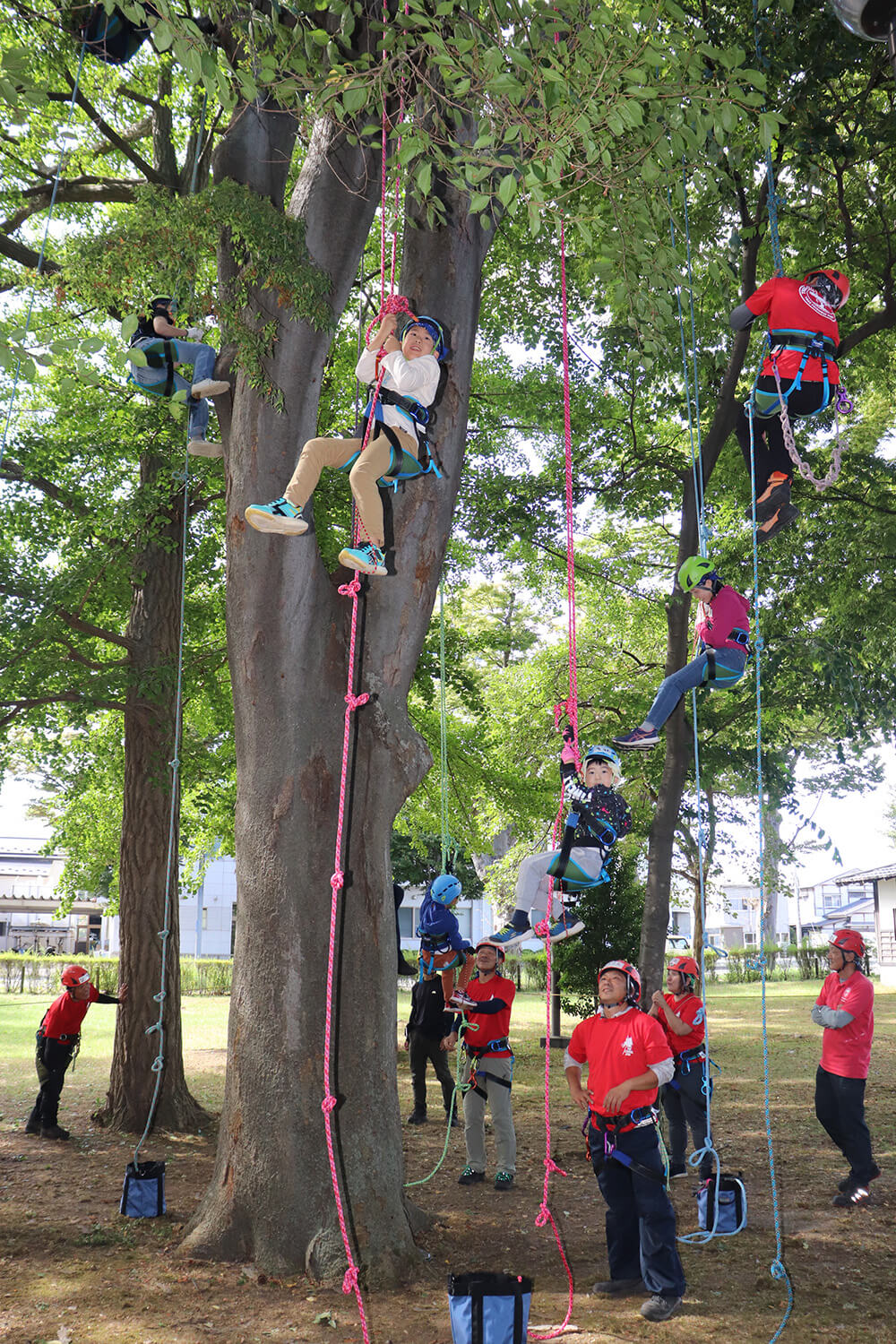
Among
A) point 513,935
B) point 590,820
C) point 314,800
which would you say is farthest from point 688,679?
point 314,800

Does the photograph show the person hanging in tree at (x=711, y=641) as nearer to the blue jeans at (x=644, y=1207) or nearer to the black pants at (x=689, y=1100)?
the blue jeans at (x=644, y=1207)

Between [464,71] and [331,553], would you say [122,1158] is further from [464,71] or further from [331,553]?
[464,71]

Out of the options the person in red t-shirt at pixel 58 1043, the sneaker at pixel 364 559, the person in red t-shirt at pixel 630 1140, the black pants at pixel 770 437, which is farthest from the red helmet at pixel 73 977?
the black pants at pixel 770 437

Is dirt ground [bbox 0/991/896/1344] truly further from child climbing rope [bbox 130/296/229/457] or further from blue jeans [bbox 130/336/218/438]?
blue jeans [bbox 130/336/218/438]

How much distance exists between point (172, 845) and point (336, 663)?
175 inches

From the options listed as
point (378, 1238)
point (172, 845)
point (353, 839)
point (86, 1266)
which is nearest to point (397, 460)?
point (353, 839)

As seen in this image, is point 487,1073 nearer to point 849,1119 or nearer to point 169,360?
point 849,1119

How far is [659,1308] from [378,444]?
451 cm

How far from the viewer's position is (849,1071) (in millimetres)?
7344

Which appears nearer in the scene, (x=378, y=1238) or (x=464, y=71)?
(x=464, y=71)

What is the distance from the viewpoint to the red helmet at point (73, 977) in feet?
32.3

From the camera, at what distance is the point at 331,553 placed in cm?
1047

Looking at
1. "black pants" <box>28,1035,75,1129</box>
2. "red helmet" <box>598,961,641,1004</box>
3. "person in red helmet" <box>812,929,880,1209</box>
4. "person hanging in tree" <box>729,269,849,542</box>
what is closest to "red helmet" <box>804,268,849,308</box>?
"person hanging in tree" <box>729,269,849,542</box>

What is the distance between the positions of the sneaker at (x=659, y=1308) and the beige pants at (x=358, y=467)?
412cm
